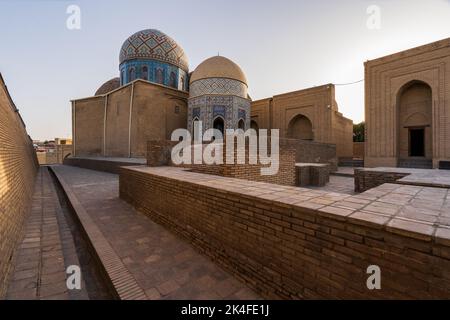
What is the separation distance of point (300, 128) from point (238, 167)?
15099 mm

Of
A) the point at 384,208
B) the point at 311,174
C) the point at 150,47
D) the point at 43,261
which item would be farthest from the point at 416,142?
the point at 150,47

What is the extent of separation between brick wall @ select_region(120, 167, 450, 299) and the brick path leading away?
138 millimetres

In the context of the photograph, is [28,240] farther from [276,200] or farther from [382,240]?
[382,240]

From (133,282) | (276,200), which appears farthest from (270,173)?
(133,282)

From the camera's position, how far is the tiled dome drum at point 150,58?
19422 millimetres

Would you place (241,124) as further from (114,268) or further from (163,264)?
(114,268)

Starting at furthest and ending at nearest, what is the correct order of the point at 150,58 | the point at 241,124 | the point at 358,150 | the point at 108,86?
the point at 108,86 → the point at 358,150 → the point at 150,58 → the point at 241,124

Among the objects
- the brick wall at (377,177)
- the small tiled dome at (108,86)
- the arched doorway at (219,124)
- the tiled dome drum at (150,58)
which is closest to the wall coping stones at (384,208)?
the brick wall at (377,177)

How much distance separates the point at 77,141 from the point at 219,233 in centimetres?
2249

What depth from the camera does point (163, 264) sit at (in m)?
2.38

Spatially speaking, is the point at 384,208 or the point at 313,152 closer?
the point at 384,208

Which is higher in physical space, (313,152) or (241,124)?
(241,124)

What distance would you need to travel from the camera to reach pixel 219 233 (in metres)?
2.41

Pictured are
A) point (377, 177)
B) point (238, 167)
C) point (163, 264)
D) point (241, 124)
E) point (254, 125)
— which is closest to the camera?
point (163, 264)
